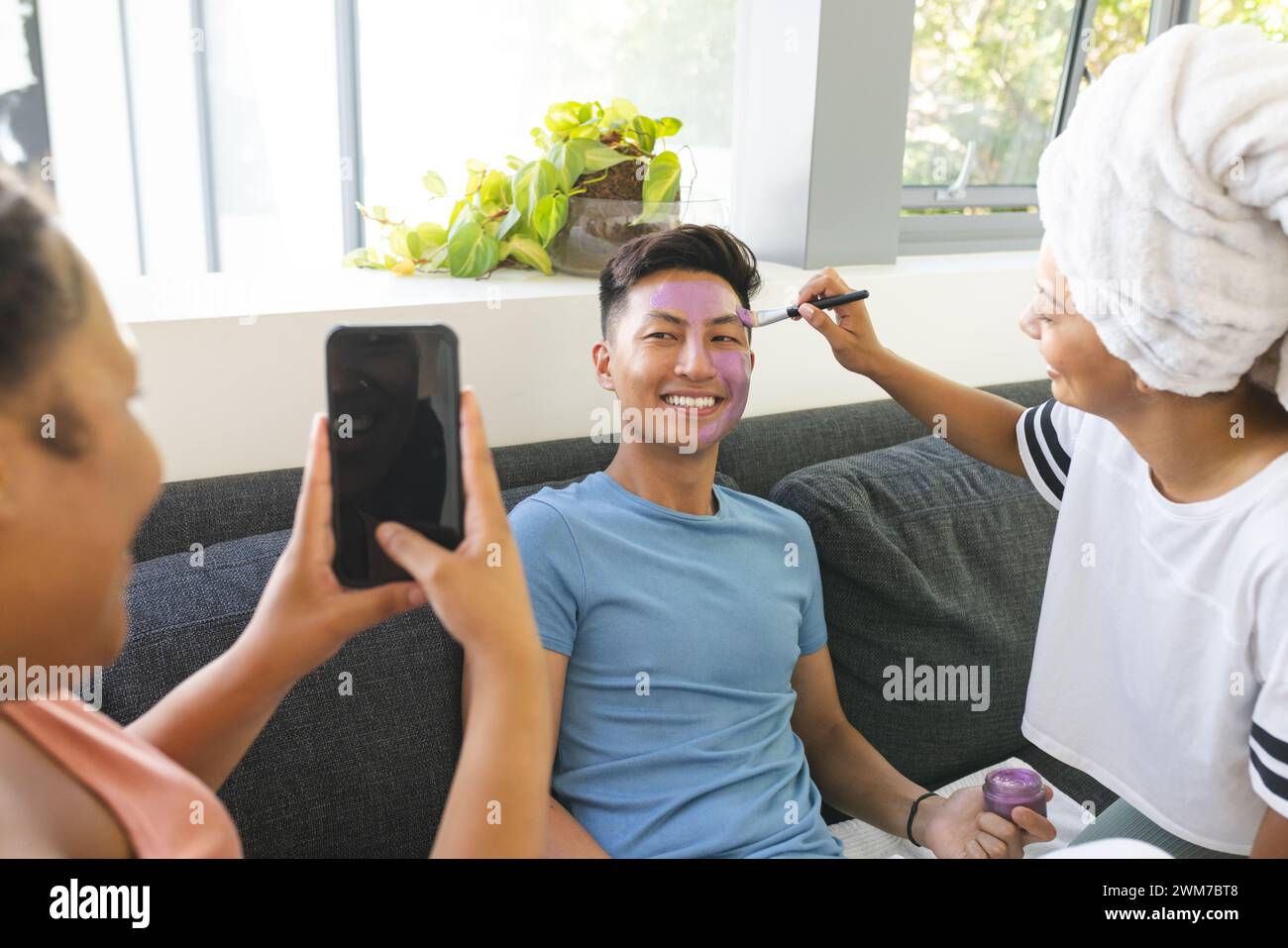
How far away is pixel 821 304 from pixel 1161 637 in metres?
0.57

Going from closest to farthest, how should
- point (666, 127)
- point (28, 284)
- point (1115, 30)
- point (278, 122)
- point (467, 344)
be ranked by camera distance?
point (28, 284), point (467, 344), point (666, 127), point (278, 122), point (1115, 30)

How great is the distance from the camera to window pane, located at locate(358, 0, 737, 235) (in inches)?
106

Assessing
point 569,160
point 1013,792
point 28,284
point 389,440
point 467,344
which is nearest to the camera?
point 28,284

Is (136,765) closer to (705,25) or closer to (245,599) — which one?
(245,599)

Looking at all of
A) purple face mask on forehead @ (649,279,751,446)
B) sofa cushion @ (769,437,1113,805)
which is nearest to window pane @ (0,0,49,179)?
purple face mask on forehead @ (649,279,751,446)

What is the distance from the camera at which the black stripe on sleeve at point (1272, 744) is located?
1.02m

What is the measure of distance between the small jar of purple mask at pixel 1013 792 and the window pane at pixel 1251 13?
2.62 meters

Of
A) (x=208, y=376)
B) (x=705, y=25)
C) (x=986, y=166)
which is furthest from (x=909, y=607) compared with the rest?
(x=705, y=25)

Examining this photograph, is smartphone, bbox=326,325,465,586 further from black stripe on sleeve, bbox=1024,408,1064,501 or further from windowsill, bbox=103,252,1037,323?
black stripe on sleeve, bbox=1024,408,1064,501

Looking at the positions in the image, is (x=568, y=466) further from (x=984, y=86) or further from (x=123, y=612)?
(x=984, y=86)

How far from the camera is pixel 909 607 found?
5.38 feet

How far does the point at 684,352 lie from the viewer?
1434mm

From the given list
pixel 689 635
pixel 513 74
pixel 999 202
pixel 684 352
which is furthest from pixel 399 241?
pixel 999 202

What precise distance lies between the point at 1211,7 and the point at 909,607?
2.39m
